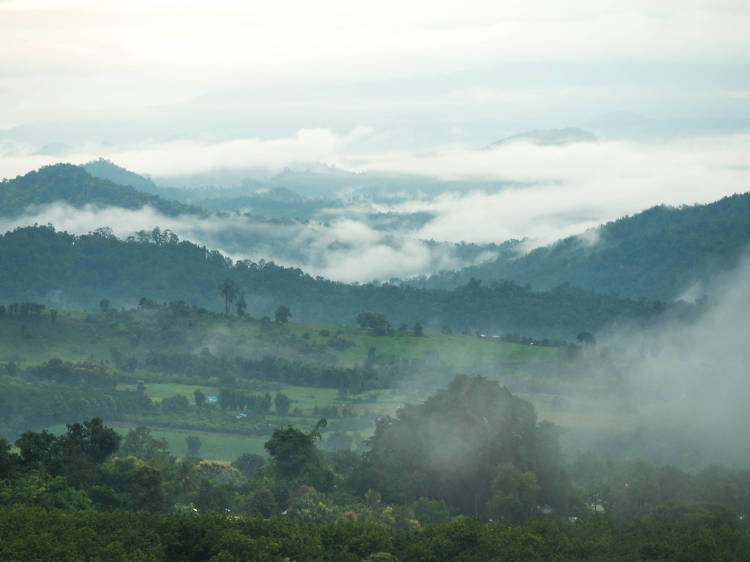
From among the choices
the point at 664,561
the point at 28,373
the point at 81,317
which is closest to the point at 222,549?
the point at 664,561

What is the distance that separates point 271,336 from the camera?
189 meters

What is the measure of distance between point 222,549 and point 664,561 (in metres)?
21.1

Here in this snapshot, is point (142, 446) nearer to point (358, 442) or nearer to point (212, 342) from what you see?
point (358, 442)

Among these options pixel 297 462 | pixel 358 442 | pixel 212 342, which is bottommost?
pixel 358 442

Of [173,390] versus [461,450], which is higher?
[461,450]

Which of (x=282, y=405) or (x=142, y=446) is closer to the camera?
(x=142, y=446)

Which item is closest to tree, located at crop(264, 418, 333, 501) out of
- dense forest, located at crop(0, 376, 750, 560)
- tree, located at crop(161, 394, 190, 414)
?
dense forest, located at crop(0, 376, 750, 560)

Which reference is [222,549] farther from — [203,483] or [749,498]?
[749,498]

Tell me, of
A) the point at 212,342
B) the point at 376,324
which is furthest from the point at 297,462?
the point at 376,324

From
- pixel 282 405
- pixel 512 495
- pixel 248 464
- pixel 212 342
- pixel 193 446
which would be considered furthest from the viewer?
pixel 212 342

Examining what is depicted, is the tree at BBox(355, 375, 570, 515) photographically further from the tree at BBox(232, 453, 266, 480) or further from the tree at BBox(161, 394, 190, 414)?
the tree at BBox(161, 394, 190, 414)

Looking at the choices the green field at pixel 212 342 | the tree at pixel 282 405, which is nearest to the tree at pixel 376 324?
the green field at pixel 212 342

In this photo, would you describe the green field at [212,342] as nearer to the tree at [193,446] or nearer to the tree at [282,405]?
the tree at [282,405]

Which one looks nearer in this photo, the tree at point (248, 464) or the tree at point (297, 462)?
the tree at point (297, 462)
